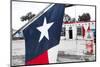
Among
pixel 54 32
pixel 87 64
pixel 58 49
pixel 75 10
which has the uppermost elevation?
pixel 75 10

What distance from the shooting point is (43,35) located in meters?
2.76

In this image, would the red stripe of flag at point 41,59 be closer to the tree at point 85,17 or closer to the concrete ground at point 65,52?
the concrete ground at point 65,52

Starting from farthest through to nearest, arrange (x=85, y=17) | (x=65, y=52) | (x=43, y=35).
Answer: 1. (x=85, y=17)
2. (x=65, y=52)
3. (x=43, y=35)

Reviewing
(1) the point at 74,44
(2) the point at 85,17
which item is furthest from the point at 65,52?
(2) the point at 85,17

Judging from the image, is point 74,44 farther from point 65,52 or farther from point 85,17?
point 85,17

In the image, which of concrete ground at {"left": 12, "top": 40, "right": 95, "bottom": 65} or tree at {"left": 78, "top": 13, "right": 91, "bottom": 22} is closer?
concrete ground at {"left": 12, "top": 40, "right": 95, "bottom": 65}

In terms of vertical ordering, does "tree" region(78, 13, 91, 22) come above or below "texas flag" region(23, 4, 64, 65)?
above

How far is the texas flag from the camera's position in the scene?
2.71 m

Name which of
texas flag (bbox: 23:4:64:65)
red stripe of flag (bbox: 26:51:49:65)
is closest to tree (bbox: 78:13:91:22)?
texas flag (bbox: 23:4:64:65)

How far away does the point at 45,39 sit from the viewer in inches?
109

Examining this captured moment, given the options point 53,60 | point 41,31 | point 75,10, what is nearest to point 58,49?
point 53,60

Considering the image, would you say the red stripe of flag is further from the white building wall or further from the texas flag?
the white building wall

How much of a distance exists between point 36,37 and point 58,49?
0.34 m

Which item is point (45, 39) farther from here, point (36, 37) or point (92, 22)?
point (92, 22)
